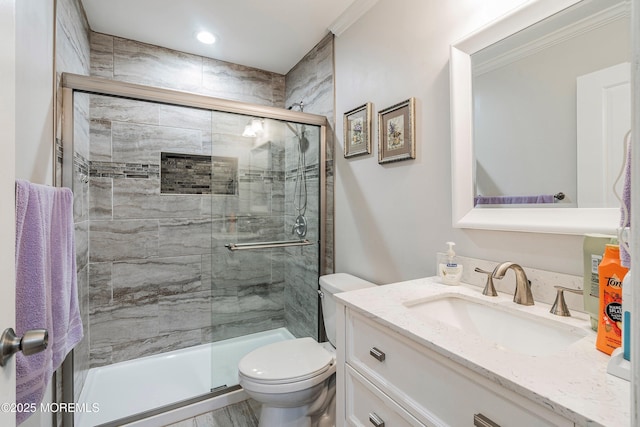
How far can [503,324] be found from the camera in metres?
0.97

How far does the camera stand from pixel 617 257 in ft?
2.18

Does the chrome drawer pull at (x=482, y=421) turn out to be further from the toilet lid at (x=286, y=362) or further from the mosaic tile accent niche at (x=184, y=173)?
the mosaic tile accent niche at (x=184, y=173)

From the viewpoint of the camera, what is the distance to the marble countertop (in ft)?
1.57

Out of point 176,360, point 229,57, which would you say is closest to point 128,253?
point 176,360

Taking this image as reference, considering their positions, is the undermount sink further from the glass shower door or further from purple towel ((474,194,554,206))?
the glass shower door

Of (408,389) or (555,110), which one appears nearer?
(408,389)

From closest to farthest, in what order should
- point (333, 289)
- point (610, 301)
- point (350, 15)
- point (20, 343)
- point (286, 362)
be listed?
point (20, 343) < point (610, 301) < point (286, 362) < point (333, 289) < point (350, 15)

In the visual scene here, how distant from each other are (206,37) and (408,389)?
2507mm

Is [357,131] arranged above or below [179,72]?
below

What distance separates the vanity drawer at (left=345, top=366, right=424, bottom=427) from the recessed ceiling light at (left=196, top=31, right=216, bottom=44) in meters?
2.35

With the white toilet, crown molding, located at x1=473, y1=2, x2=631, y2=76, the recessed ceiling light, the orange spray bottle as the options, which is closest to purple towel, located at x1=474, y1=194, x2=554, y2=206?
the orange spray bottle

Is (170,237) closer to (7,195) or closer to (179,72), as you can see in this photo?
(179,72)

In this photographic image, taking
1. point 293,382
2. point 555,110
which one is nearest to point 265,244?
point 293,382

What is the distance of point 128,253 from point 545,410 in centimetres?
253
